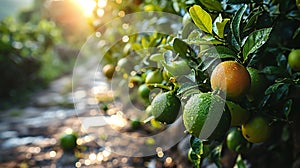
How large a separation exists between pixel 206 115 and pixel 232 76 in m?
0.11

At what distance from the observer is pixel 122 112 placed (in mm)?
3191

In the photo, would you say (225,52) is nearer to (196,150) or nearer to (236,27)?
(236,27)

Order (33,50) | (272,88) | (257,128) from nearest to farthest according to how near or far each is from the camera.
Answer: (272,88)
(257,128)
(33,50)

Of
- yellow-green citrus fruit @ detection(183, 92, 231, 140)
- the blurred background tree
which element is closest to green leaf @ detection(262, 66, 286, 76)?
yellow-green citrus fruit @ detection(183, 92, 231, 140)

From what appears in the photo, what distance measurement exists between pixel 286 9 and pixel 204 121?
57 cm

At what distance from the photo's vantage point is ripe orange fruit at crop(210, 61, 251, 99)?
764 mm

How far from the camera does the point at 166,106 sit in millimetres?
912

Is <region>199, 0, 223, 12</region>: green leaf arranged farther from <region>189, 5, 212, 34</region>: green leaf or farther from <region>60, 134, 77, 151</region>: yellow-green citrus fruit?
→ <region>60, 134, 77, 151</region>: yellow-green citrus fruit

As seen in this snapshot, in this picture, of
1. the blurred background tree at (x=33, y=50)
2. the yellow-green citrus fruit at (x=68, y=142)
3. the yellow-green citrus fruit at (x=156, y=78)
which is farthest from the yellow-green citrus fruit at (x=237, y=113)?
the blurred background tree at (x=33, y=50)

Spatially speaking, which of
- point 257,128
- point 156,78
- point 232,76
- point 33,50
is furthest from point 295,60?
point 33,50

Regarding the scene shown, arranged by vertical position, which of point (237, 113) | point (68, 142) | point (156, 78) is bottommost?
point (237, 113)

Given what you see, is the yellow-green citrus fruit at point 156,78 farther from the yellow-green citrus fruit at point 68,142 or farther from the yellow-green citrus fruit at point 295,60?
the yellow-green citrus fruit at point 68,142

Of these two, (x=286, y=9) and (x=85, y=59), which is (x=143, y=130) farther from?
(x=85, y=59)

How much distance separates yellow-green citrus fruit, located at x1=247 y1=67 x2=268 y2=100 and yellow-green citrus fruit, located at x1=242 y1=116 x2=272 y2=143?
7 centimetres
